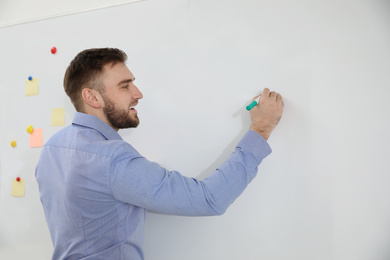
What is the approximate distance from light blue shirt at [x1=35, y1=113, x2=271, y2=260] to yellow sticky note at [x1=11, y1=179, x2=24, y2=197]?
0.45m

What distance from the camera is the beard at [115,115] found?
2.89 ft

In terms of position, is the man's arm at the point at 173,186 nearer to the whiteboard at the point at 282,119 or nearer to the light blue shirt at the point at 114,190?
the light blue shirt at the point at 114,190

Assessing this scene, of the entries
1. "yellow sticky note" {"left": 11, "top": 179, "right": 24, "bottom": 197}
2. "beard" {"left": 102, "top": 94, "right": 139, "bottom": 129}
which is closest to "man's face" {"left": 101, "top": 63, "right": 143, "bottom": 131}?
"beard" {"left": 102, "top": 94, "right": 139, "bottom": 129}

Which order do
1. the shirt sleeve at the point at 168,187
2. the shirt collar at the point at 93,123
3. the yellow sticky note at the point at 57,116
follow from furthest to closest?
the yellow sticky note at the point at 57,116 < the shirt collar at the point at 93,123 < the shirt sleeve at the point at 168,187

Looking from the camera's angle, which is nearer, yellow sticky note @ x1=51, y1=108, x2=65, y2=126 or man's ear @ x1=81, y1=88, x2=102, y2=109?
man's ear @ x1=81, y1=88, x2=102, y2=109

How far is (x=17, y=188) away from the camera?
1.22m

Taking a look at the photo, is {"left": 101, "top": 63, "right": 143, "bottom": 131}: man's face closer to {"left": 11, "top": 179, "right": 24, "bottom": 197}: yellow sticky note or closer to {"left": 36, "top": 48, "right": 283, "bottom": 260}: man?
{"left": 36, "top": 48, "right": 283, "bottom": 260}: man

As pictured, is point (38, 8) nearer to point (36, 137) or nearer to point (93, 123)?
point (36, 137)

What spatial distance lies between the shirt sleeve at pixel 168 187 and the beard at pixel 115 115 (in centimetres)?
14

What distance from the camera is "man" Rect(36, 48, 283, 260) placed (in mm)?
746

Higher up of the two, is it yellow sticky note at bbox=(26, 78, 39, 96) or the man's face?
yellow sticky note at bbox=(26, 78, 39, 96)

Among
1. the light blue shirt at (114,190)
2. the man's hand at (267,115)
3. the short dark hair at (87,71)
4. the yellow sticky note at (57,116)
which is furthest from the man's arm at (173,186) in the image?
the yellow sticky note at (57,116)

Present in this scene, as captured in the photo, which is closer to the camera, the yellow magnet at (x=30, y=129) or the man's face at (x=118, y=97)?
the man's face at (x=118, y=97)

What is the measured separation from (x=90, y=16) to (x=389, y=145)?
109 centimetres
